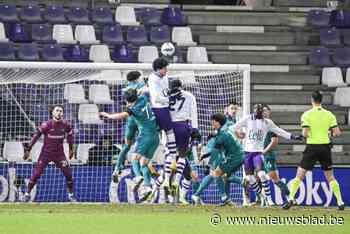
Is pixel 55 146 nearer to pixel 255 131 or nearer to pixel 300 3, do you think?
pixel 255 131

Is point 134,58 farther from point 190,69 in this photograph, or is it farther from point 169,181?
point 169,181

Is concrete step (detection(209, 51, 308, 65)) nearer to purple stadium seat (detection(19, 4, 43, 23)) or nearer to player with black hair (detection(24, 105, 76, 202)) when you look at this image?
purple stadium seat (detection(19, 4, 43, 23))

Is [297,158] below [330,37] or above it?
below

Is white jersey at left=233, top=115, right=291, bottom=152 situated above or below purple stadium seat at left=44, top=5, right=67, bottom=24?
below

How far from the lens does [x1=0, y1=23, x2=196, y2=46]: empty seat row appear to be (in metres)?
25.5

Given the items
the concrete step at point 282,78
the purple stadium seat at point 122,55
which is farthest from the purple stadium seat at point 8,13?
the concrete step at point 282,78

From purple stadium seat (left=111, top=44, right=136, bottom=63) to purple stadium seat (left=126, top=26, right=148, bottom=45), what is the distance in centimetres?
66

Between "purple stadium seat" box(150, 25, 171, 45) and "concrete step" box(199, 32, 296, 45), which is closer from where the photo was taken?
"purple stadium seat" box(150, 25, 171, 45)

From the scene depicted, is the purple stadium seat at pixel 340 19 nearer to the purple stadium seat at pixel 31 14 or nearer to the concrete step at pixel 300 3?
the concrete step at pixel 300 3

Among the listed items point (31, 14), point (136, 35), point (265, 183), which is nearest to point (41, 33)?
point (31, 14)

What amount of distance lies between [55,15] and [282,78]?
5614 mm

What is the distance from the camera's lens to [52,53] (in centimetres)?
2484

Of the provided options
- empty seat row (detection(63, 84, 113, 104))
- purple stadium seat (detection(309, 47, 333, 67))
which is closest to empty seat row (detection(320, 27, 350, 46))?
purple stadium seat (detection(309, 47, 333, 67))

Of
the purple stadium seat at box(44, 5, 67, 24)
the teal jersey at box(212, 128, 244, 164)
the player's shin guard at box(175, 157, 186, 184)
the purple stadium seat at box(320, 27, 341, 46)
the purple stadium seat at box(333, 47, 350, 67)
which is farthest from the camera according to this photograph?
the purple stadium seat at box(320, 27, 341, 46)
